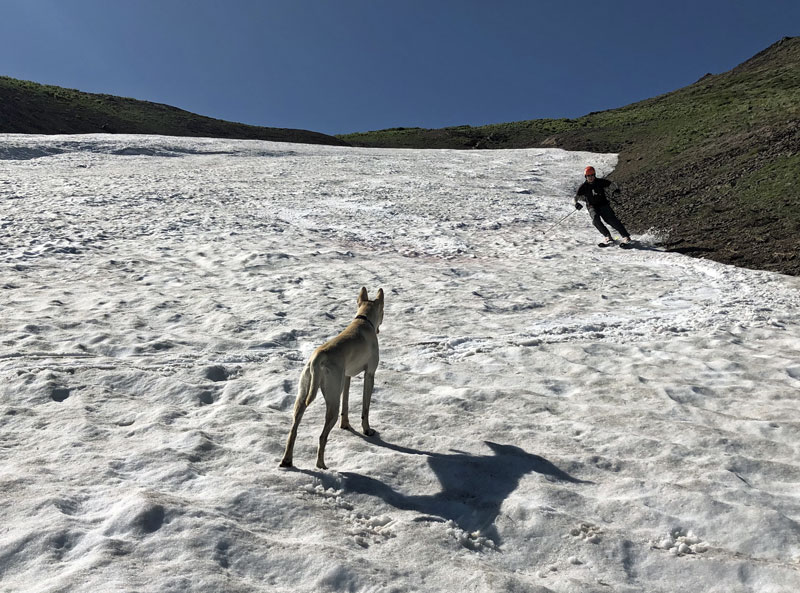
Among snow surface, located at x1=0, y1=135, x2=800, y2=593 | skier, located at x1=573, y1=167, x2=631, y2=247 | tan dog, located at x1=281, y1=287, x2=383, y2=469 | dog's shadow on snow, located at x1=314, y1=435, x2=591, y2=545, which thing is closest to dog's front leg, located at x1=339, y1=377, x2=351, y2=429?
tan dog, located at x1=281, y1=287, x2=383, y2=469

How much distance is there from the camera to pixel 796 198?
16812 millimetres

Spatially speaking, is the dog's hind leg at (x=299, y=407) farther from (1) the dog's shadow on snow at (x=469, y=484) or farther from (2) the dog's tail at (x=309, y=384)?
(1) the dog's shadow on snow at (x=469, y=484)

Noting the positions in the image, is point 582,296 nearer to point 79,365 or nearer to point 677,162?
point 79,365

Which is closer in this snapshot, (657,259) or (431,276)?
(431,276)

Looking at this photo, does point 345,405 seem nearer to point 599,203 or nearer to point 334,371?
point 334,371

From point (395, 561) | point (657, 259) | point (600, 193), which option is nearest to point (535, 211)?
point (600, 193)

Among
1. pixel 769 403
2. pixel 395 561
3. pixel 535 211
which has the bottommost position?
pixel 395 561

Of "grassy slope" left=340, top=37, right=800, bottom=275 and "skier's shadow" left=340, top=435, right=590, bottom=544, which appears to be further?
"grassy slope" left=340, top=37, right=800, bottom=275

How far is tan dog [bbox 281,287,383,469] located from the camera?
4.90 metres

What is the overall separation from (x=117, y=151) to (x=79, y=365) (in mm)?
27761

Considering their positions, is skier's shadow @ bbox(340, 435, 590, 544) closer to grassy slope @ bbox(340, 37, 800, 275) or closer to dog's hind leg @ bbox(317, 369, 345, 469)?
dog's hind leg @ bbox(317, 369, 345, 469)

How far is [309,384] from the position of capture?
495 centimetres

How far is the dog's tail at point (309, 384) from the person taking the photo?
489cm

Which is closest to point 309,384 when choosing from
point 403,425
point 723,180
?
point 403,425
